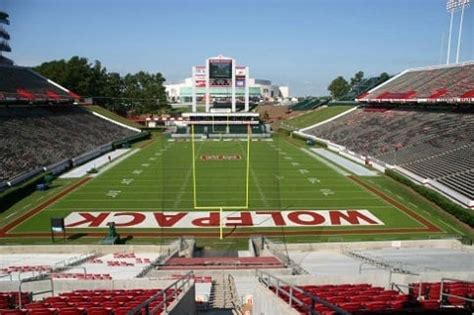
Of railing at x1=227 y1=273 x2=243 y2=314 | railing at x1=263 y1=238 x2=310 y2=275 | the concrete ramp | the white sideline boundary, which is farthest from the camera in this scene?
the concrete ramp

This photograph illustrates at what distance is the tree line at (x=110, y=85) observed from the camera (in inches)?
2363

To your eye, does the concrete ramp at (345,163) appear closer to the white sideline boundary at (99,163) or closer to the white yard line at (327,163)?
the white yard line at (327,163)

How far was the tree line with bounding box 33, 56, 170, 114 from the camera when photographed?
6003cm

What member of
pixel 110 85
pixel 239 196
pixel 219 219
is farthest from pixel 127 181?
pixel 110 85

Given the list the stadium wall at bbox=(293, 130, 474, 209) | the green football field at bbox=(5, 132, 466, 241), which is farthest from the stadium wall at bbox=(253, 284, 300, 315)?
the stadium wall at bbox=(293, 130, 474, 209)

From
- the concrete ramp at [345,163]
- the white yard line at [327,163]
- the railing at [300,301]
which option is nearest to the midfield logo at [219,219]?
the white yard line at [327,163]

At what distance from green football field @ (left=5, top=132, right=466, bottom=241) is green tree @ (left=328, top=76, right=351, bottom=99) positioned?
56392 millimetres

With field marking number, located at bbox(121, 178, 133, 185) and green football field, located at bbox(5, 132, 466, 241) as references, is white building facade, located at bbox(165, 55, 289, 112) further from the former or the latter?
field marking number, located at bbox(121, 178, 133, 185)

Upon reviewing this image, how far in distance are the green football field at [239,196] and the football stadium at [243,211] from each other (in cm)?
12

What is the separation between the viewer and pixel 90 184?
79.2ft

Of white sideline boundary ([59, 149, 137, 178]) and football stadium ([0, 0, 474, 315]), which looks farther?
white sideline boundary ([59, 149, 137, 178])

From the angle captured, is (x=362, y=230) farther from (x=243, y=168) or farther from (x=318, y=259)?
(x=243, y=168)

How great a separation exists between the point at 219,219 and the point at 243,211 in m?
1.48

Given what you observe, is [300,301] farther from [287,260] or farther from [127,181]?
[127,181]
